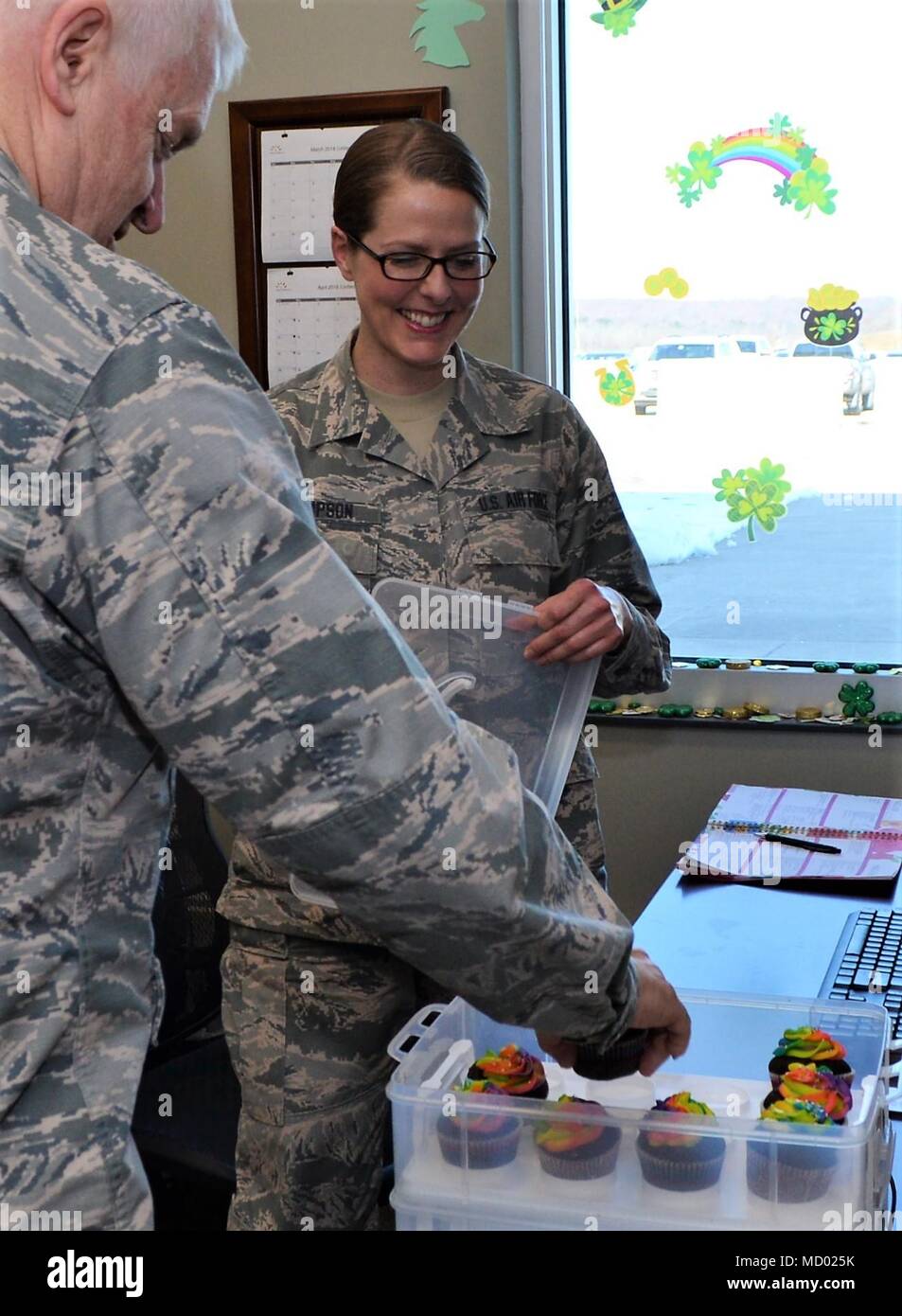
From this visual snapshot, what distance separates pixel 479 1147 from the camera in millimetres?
1008

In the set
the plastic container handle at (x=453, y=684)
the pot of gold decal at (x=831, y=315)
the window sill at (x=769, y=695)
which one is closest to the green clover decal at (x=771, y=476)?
the pot of gold decal at (x=831, y=315)

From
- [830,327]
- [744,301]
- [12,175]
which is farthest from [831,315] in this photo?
[12,175]

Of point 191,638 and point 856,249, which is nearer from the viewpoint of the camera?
point 191,638

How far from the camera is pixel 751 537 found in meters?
2.62

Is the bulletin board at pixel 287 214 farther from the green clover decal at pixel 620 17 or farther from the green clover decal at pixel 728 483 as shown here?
the green clover decal at pixel 728 483

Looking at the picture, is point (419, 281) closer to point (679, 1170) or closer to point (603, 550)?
point (603, 550)

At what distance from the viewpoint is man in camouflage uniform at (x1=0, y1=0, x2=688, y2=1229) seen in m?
0.73

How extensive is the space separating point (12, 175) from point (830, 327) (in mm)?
1982

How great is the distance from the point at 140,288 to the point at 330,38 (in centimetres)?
208

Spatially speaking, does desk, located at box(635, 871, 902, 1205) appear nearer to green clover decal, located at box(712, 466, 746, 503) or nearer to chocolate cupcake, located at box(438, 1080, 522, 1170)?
chocolate cupcake, located at box(438, 1080, 522, 1170)

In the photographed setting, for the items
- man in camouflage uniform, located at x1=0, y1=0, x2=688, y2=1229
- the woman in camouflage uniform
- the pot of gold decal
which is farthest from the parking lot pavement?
man in camouflage uniform, located at x1=0, y1=0, x2=688, y2=1229

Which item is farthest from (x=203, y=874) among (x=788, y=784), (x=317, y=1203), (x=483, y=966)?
(x=483, y=966)

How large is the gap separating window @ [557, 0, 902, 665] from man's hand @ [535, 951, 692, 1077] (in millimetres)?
1669

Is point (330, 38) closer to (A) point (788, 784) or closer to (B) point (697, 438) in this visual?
(B) point (697, 438)
